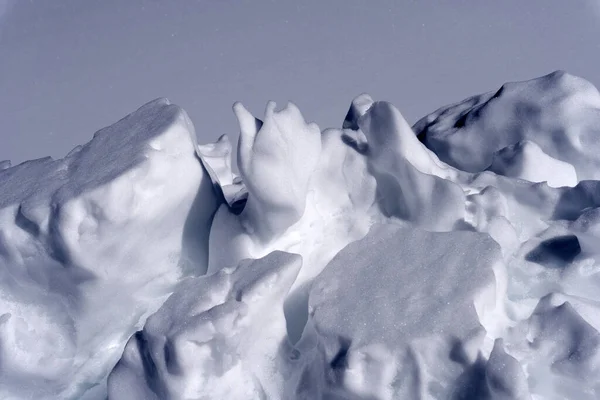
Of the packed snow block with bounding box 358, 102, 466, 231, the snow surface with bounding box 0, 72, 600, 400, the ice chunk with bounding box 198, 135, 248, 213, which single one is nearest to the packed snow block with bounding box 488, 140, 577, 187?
the snow surface with bounding box 0, 72, 600, 400

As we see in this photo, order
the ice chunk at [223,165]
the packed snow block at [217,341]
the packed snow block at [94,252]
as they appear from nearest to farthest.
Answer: the packed snow block at [217,341] < the packed snow block at [94,252] < the ice chunk at [223,165]

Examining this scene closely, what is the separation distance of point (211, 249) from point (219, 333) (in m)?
0.19

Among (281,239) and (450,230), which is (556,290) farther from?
(281,239)

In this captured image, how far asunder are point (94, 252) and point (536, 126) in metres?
0.63

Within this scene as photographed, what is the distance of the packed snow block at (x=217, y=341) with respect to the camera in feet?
2.48

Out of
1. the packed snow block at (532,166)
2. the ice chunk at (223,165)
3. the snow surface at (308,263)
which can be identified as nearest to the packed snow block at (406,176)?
the snow surface at (308,263)

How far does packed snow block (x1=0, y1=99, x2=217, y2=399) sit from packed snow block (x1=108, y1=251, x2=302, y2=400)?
0.12m

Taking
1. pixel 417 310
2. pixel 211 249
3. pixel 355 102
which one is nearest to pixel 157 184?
pixel 211 249

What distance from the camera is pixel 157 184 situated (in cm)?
90

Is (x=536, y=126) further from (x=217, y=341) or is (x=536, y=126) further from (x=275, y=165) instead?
(x=217, y=341)

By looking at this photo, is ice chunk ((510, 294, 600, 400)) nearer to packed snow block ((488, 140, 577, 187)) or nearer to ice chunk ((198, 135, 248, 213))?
packed snow block ((488, 140, 577, 187))

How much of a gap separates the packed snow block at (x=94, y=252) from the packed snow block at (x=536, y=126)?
0.40 metres

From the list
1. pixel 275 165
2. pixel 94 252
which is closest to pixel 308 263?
pixel 275 165

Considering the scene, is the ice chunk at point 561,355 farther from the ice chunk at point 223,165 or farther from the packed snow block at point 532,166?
the ice chunk at point 223,165
